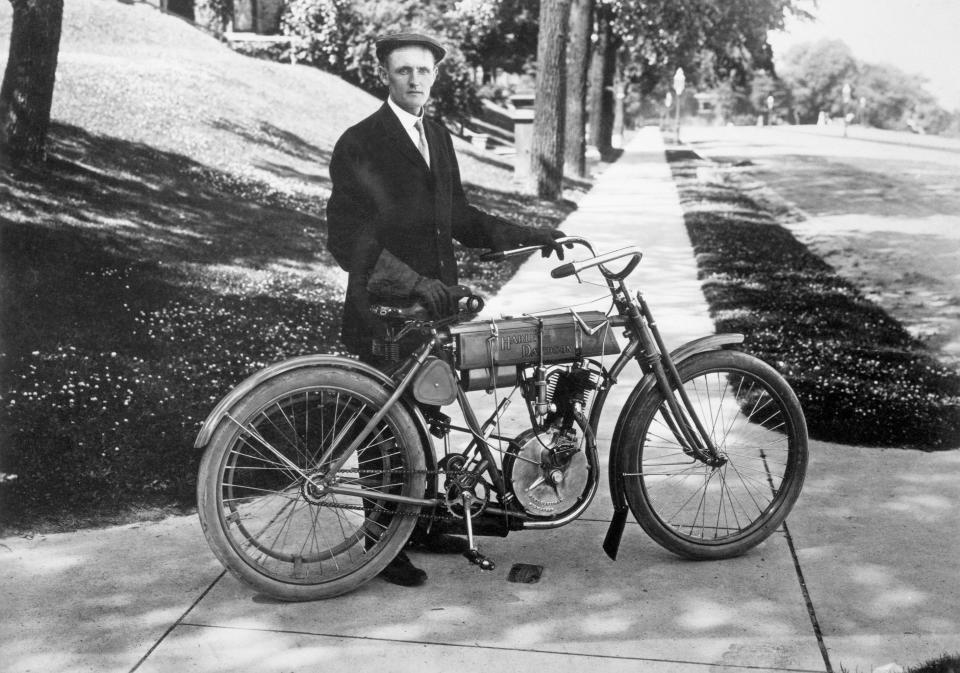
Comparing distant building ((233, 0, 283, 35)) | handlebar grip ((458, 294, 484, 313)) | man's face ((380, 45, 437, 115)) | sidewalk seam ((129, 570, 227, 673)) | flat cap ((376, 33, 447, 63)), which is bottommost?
sidewalk seam ((129, 570, 227, 673))

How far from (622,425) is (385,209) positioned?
1136mm

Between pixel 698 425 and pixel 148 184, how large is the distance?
Result: 123 inches

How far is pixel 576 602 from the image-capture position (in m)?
3.53

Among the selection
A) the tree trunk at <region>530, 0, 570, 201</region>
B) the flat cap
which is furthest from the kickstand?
the tree trunk at <region>530, 0, 570, 201</region>

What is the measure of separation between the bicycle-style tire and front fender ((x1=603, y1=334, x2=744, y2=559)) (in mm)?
687

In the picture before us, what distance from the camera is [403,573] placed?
368cm

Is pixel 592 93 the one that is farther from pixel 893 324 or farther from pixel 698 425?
pixel 698 425

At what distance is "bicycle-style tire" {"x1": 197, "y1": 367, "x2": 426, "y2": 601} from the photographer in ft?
11.1

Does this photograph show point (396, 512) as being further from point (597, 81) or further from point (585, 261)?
point (597, 81)

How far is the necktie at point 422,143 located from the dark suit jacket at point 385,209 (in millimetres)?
19

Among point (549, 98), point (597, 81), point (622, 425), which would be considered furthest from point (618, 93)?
point (622, 425)

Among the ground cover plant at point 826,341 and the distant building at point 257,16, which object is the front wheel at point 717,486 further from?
the distant building at point 257,16

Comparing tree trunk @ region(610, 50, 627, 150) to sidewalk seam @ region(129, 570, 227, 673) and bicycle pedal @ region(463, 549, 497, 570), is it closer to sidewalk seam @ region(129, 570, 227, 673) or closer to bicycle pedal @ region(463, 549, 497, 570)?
bicycle pedal @ region(463, 549, 497, 570)

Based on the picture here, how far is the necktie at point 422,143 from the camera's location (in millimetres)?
3834
